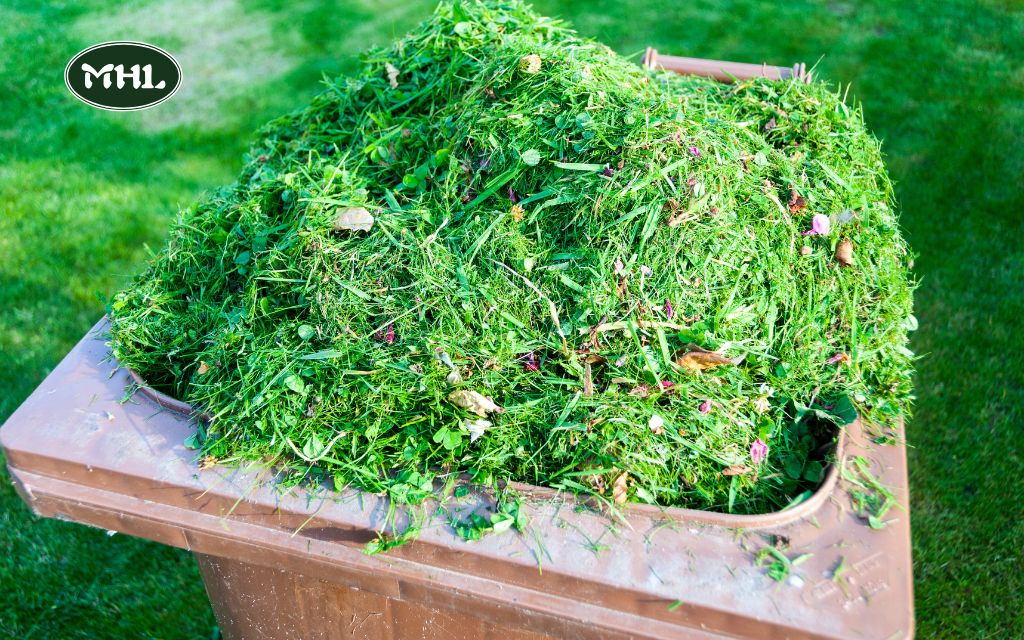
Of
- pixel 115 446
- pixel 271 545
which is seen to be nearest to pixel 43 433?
pixel 115 446

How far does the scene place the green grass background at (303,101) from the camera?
277cm

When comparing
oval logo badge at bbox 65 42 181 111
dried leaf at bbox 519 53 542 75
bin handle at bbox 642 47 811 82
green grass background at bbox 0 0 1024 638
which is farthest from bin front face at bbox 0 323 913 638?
oval logo badge at bbox 65 42 181 111

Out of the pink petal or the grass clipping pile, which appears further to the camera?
the pink petal

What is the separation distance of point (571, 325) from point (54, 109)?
5.09m

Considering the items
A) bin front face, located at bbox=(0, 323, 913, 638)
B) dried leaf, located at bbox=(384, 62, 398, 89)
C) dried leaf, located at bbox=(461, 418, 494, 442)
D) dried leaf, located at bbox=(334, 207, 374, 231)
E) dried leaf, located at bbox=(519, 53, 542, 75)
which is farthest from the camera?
dried leaf, located at bbox=(384, 62, 398, 89)

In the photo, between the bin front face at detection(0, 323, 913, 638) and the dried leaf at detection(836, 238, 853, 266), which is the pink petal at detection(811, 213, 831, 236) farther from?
the bin front face at detection(0, 323, 913, 638)

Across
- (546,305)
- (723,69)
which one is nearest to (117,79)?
(723,69)

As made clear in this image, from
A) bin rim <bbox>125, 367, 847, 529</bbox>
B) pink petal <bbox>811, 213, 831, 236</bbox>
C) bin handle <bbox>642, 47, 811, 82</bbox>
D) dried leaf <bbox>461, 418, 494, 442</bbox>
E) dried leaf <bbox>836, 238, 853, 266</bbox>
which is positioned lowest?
bin rim <bbox>125, 367, 847, 529</bbox>

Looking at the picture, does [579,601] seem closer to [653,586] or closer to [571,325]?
[653,586]

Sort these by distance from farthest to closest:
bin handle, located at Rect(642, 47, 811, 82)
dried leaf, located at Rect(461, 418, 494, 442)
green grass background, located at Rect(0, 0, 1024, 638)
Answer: green grass background, located at Rect(0, 0, 1024, 638)
bin handle, located at Rect(642, 47, 811, 82)
dried leaf, located at Rect(461, 418, 494, 442)

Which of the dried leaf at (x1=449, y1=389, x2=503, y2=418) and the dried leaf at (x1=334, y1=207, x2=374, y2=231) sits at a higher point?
the dried leaf at (x1=334, y1=207, x2=374, y2=231)

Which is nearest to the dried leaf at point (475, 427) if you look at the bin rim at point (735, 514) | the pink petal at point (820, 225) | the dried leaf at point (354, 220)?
the bin rim at point (735, 514)

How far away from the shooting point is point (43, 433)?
5.49ft

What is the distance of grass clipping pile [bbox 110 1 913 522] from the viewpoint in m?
1.59
